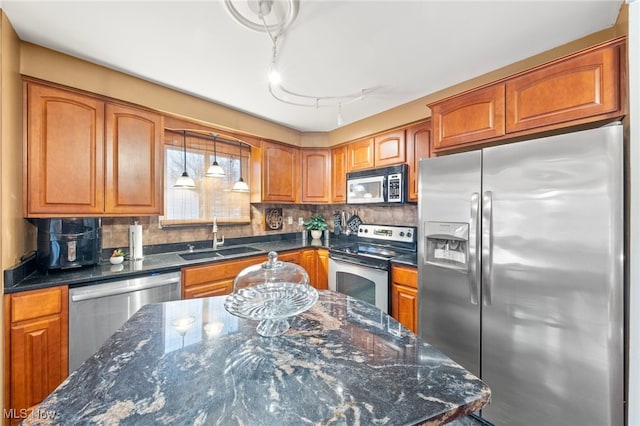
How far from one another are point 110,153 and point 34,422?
1.94 m

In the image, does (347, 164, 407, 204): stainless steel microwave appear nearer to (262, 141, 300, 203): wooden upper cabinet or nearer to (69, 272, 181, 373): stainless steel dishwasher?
(262, 141, 300, 203): wooden upper cabinet

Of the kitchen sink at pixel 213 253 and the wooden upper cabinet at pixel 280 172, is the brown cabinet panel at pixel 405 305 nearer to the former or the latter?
the kitchen sink at pixel 213 253

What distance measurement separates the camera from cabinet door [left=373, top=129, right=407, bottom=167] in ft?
8.44

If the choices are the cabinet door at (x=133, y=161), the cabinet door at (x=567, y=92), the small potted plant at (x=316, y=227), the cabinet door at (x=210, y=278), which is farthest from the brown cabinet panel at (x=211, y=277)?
the cabinet door at (x=567, y=92)

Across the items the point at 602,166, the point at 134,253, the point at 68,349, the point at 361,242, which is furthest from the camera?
the point at 361,242

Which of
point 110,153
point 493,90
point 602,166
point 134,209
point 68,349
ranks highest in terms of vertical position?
point 493,90

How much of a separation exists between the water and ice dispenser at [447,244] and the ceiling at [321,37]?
120 centimetres

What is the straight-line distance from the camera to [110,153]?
75.2 inches

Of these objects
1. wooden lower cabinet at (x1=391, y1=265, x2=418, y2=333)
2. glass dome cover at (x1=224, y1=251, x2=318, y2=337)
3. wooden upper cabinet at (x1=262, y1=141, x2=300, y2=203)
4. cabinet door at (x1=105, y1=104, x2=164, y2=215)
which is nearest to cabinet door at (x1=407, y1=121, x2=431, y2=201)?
wooden lower cabinet at (x1=391, y1=265, x2=418, y2=333)

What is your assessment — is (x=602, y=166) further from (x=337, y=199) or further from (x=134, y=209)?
(x=134, y=209)

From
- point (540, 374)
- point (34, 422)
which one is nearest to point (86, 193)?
point (34, 422)

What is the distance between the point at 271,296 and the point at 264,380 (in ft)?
1.49

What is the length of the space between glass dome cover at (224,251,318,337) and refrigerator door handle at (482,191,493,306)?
1.06 m

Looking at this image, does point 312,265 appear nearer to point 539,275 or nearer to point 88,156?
point 539,275
